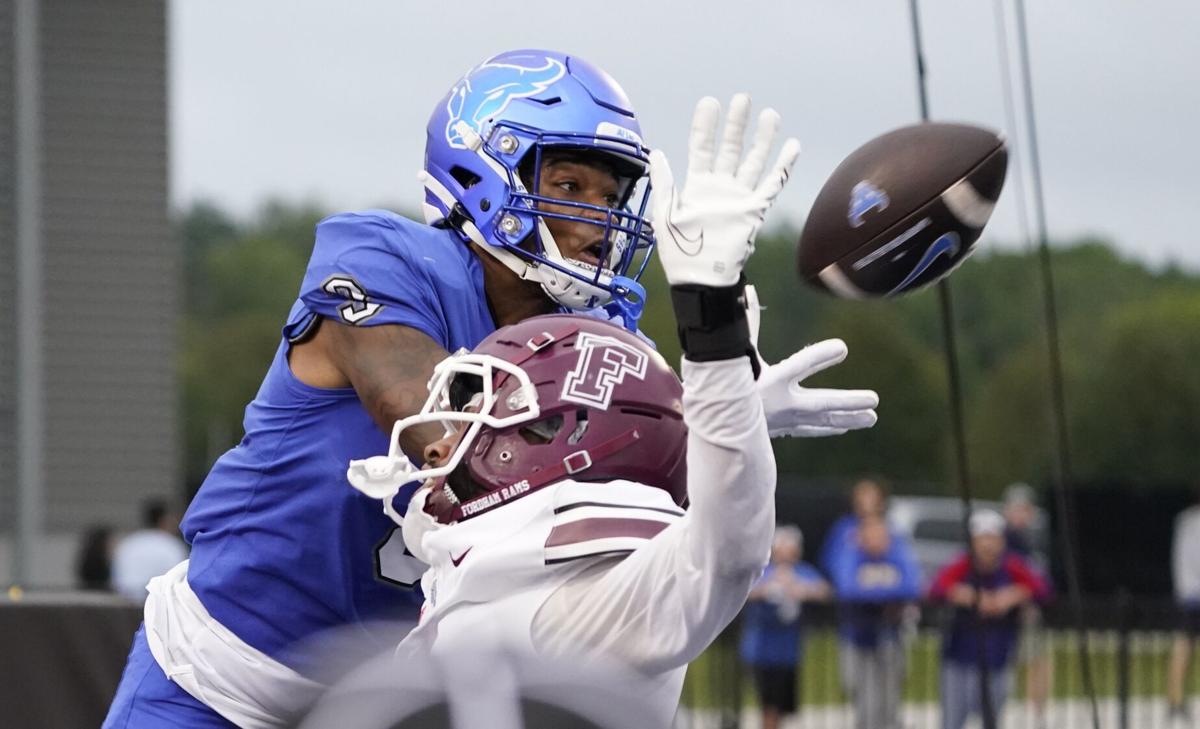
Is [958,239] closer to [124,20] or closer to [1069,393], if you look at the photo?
[124,20]

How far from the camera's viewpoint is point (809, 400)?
2609 millimetres

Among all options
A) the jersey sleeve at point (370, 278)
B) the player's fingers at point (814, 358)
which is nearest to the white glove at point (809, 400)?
the player's fingers at point (814, 358)

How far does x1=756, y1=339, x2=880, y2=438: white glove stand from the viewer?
8.23ft

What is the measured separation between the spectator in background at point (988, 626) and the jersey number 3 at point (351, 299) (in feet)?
20.9

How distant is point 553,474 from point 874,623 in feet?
24.1

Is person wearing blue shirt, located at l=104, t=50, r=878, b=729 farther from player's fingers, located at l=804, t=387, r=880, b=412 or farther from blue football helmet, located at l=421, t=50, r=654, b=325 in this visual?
player's fingers, located at l=804, t=387, r=880, b=412

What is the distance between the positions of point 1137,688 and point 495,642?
9.46 metres

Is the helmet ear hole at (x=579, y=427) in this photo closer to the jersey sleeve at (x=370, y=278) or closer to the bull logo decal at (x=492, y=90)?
the jersey sleeve at (x=370, y=278)

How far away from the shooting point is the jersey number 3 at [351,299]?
2.89 metres

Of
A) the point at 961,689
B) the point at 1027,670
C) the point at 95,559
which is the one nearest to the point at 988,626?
the point at 961,689

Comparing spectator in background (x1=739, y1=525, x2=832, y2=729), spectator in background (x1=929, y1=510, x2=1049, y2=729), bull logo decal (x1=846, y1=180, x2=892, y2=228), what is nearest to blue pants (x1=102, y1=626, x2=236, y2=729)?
bull logo decal (x1=846, y1=180, x2=892, y2=228)

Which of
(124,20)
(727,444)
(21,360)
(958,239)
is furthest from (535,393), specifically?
(124,20)

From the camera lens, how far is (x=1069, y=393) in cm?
4219

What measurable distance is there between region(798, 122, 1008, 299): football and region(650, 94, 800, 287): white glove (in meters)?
0.82
